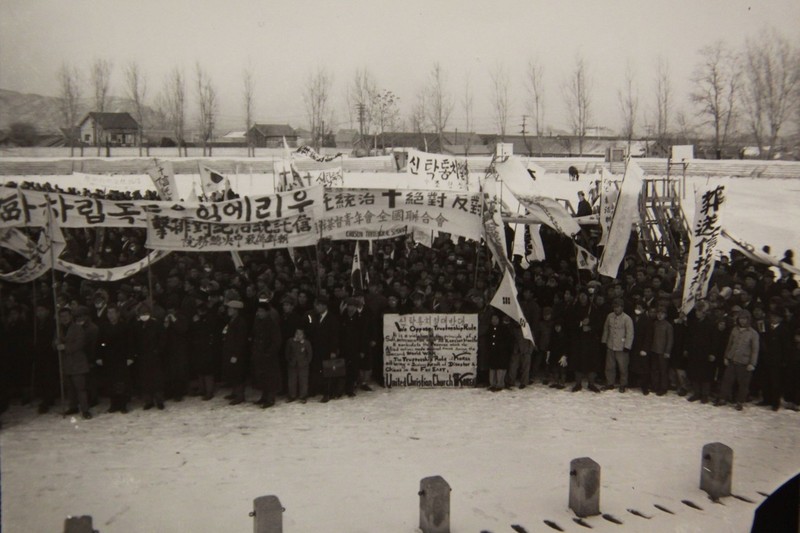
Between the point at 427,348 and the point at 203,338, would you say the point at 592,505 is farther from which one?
the point at 203,338

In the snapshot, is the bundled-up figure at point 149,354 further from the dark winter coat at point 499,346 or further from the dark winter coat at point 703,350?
the dark winter coat at point 703,350

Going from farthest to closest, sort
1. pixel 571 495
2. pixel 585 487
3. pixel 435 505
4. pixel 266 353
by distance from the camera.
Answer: pixel 266 353, pixel 571 495, pixel 585 487, pixel 435 505

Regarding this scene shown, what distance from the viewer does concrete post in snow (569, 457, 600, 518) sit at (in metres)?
5.86

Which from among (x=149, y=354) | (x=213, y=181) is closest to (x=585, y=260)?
(x=213, y=181)

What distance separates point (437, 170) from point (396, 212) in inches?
101

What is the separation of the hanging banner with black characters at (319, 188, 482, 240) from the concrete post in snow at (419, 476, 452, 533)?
5000mm

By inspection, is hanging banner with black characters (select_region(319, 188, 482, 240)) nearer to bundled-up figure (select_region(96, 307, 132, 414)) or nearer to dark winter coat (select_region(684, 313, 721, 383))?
bundled-up figure (select_region(96, 307, 132, 414))

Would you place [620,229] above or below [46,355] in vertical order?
above

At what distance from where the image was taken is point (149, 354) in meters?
8.48

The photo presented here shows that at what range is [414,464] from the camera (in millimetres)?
6898

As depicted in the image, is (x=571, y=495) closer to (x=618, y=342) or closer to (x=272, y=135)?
(x=618, y=342)

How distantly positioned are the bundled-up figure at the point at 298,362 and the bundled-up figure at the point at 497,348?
259 cm

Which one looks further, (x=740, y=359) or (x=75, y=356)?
(x=740, y=359)

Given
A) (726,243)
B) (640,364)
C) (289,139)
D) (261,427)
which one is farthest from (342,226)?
(289,139)
